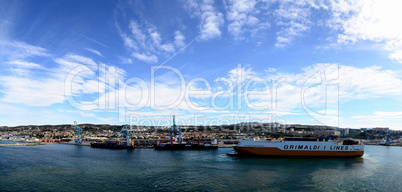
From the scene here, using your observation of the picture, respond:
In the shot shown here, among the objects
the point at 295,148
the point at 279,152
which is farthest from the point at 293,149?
the point at 279,152

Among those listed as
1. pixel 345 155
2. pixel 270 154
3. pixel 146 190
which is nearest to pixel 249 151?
pixel 270 154

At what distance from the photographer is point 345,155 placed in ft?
217

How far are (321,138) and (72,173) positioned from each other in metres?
68.9

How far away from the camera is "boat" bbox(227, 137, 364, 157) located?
206 ft

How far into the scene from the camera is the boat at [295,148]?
206 feet

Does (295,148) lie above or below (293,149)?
above

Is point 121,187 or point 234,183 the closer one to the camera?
point 121,187

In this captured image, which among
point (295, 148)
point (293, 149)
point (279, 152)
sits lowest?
point (279, 152)

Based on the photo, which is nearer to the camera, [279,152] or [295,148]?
[279,152]

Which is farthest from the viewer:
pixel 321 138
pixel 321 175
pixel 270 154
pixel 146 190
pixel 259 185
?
pixel 321 138

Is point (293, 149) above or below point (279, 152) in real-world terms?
above

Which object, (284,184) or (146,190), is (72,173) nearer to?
(146,190)

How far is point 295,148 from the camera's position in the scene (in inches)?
2490

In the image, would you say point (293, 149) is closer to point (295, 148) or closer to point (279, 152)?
point (295, 148)
